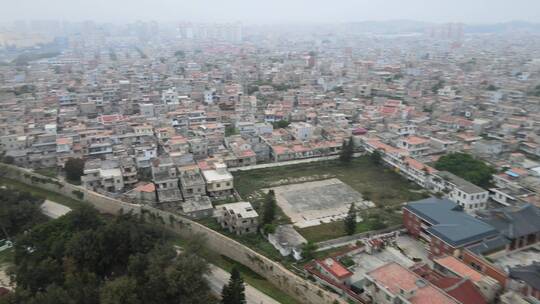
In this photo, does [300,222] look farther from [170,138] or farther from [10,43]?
[10,43]

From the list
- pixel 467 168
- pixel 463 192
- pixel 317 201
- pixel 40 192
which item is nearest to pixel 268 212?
pixel 317 201

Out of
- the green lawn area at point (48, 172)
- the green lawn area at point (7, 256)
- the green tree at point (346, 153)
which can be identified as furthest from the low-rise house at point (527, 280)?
the green lawn area at point (48, 172)

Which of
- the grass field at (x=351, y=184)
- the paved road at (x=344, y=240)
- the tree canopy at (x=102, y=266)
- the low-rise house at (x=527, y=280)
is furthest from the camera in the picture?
the grass field at (x=351, y=184)

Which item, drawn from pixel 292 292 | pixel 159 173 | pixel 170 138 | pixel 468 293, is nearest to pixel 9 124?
pixel 170 138

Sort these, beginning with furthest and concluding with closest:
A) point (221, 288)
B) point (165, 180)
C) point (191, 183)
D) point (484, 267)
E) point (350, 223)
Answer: point (165, 180) < point (191, 183) < point (350, 223) < point (221, 288) < point (484, 267)

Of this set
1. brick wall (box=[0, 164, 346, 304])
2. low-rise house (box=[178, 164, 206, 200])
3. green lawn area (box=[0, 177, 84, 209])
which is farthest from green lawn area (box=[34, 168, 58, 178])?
low-rise house (box=[178, 164, 206, 200])

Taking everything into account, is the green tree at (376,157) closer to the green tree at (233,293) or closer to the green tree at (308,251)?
the green tree at (308,251)

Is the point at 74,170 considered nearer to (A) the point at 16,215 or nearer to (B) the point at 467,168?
(A) the point at 16,215
